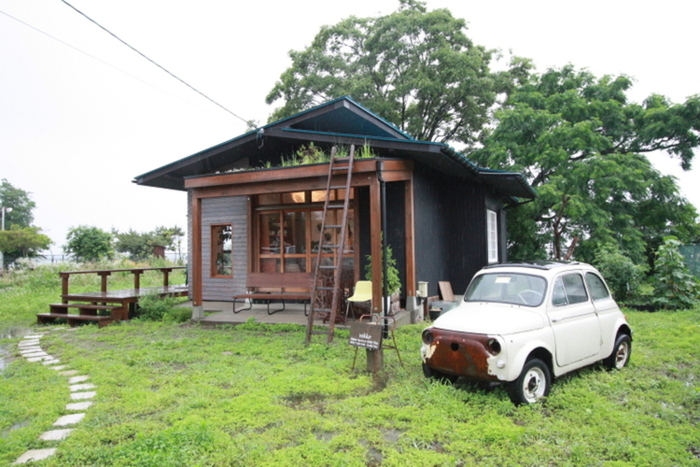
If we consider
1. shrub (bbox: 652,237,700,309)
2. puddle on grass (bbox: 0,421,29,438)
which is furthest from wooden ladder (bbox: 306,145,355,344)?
shrub (bbox: 652,237,700,309)

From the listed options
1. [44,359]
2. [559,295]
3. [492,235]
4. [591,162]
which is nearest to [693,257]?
[591,162]

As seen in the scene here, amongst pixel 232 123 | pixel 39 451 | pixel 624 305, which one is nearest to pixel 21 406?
pixel 39 451

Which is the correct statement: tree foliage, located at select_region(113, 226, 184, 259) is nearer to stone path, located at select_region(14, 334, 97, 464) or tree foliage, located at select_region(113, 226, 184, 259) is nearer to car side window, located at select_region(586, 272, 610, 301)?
stone path, located at select_region(14, 334, 97, 464)

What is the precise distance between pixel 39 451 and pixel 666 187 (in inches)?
733

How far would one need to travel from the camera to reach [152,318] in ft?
30.3

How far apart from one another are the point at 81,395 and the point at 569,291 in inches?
209

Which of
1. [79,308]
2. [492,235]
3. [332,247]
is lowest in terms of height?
[79,308]

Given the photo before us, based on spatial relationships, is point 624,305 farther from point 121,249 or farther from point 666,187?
point 121,249

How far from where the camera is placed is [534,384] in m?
4.16

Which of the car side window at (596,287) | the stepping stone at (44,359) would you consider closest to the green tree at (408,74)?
the car side window at (596,287)

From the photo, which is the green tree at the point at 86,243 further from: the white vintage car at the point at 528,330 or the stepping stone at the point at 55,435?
the white vintage car at the point at 528,330

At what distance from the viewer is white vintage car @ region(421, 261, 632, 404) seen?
156 inches

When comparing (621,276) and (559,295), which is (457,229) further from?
(559,295)

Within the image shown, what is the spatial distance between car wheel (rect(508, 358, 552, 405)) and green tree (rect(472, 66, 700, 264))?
34.9 feet
